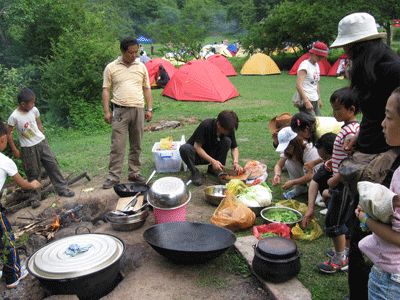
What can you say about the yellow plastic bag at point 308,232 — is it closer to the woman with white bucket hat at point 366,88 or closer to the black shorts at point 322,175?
the black shorts at point 322,175

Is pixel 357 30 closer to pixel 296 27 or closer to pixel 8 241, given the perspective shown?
pixel 8 241

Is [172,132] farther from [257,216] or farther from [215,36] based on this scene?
[215,36]

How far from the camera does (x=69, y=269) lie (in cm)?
290

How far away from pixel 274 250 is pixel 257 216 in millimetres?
1360

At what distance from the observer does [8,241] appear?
329 cm

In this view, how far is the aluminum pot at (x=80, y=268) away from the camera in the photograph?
2.88 meters

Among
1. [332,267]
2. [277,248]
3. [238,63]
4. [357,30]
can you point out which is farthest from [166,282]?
[238,63]

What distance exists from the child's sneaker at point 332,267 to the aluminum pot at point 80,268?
168 cm

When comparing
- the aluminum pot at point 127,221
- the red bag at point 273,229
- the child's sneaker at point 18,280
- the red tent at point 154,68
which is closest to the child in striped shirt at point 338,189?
the red bag at point 273,229

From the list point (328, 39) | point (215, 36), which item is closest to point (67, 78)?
point (328, 39)

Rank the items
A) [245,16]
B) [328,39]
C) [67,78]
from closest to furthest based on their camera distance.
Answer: [67,78] < [328,39] < [245,16]

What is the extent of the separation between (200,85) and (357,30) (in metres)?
11.0

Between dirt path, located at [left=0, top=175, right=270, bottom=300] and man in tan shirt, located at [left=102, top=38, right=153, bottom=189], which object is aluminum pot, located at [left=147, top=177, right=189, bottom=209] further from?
man in tan shirt, located at [left=102, top=38, right=153, bottom=189]

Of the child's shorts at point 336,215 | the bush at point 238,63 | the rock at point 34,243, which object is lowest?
the bush at point 238,63
